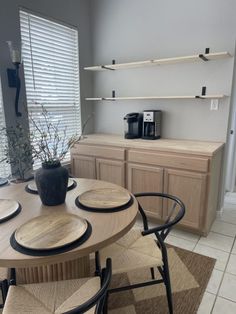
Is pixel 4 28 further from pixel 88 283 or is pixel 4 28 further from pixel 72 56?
pixel 88 283

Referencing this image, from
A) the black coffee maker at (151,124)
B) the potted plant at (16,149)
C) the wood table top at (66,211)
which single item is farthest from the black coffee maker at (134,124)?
the wood table top at (66,211)

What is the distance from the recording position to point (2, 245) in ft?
3.56

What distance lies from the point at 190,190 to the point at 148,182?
1.53ft

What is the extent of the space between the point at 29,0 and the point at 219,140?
8.47 feet

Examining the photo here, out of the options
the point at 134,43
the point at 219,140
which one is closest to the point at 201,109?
the point at 219,140

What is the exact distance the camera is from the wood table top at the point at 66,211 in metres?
1.01

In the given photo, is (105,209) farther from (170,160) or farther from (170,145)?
(170,145)

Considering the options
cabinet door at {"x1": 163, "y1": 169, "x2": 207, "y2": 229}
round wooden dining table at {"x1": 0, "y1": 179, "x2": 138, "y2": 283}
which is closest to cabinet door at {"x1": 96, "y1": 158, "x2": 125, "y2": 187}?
cabinet door at {"x1": 163, "y1": 169, "x2": 207, "y2": 229}

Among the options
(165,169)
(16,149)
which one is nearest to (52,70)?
(16,149)

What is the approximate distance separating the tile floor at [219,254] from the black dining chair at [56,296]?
0.94 meters

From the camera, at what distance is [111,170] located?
288 cm

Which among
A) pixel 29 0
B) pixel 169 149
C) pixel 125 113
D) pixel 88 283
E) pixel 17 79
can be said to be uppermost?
pixel 29 0

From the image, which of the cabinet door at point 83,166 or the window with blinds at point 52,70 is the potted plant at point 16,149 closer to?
the window with blinds at point 52,70

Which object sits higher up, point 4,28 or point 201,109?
point 4,28
